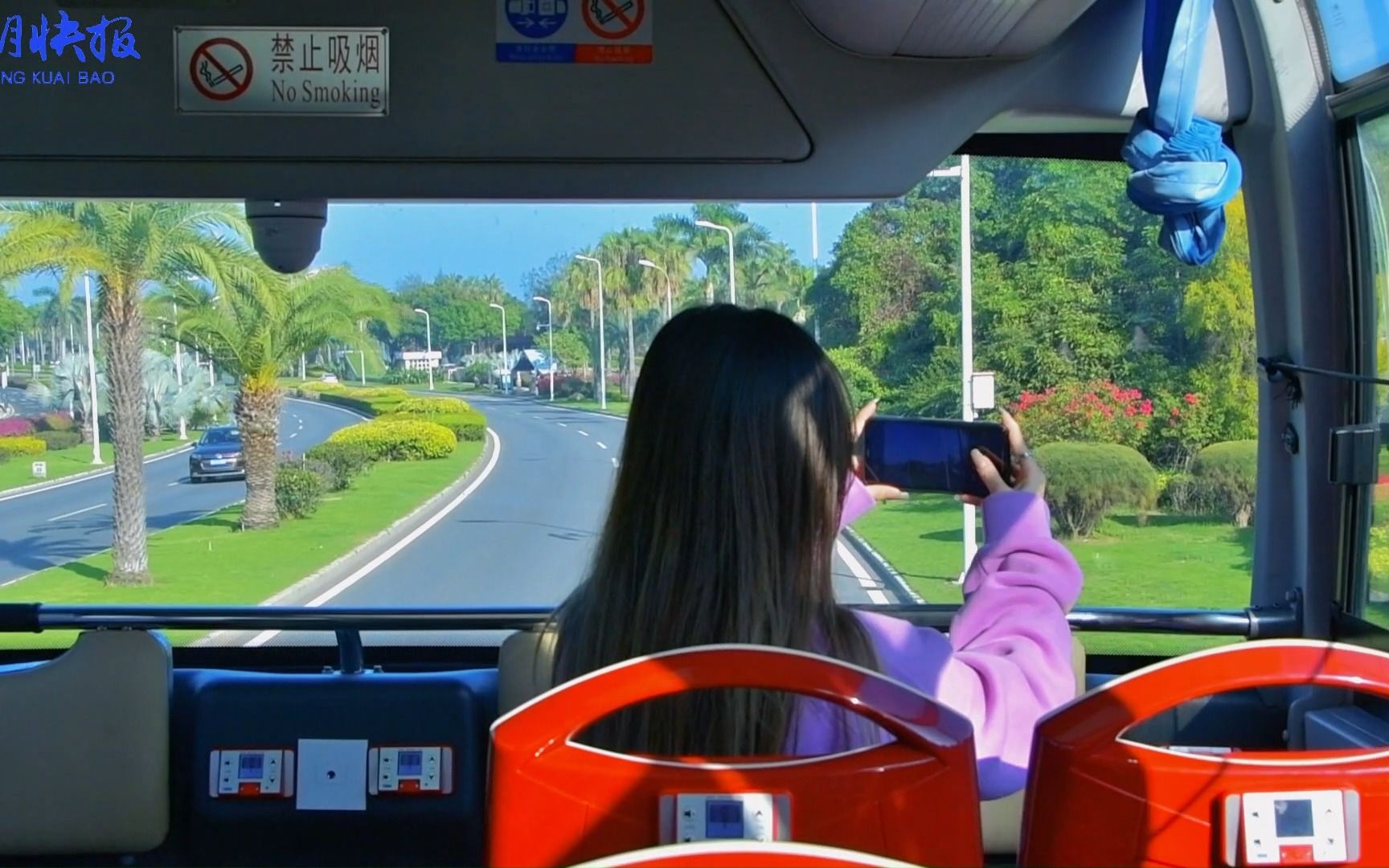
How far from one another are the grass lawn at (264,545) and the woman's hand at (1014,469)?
1241 mm

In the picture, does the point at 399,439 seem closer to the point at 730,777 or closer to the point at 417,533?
the point at 417,533

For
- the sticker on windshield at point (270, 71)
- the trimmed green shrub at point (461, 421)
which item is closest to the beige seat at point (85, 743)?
the trimmed green shrub at point (461, 421)

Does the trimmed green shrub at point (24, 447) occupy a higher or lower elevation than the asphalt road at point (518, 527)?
higher

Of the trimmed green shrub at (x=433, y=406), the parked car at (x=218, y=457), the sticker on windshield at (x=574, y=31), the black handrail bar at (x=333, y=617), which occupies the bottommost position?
the black handrail bar at (x=333, y=617)

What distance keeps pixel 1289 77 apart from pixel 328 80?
2240 mm

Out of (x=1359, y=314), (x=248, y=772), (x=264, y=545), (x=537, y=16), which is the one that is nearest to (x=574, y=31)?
(x=537, y=16)

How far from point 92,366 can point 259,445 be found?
14.1 inches

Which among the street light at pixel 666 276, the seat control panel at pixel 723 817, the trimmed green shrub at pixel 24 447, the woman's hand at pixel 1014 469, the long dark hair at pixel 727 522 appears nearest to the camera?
the seat control panel at pixel 723 817

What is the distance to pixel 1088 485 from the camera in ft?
9.52

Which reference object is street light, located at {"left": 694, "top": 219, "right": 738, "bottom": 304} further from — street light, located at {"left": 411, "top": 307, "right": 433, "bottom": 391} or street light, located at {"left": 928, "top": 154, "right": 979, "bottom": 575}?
street light, located at {"left": 411, "top": 307, "right": 433, "bottom": 391}

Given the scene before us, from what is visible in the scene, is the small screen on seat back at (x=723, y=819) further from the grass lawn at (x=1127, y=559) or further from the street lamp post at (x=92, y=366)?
the street lamp post at (x=92, y=366)

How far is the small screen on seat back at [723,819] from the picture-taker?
49.6 inches

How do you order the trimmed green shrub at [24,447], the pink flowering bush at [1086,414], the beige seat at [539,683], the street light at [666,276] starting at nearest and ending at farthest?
the beige seat at [539,683] < the trimmed green shrub at [24,447] < the street light at [666,276] < the pink flowering bush at [1086,414]


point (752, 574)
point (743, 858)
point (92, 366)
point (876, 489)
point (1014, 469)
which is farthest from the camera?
point (92, 366)
